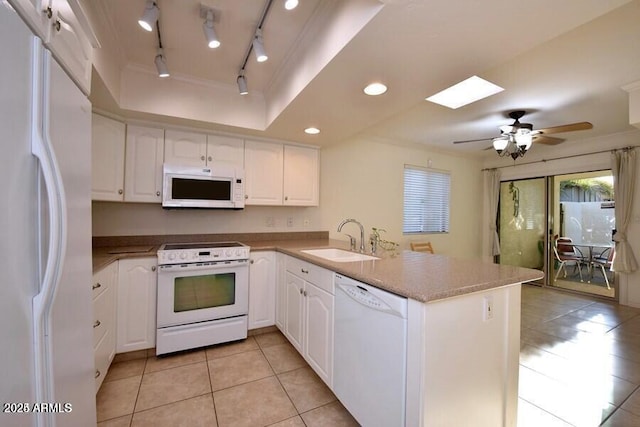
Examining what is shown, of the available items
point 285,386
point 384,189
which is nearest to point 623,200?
point 384,189

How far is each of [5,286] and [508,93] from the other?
11.8 ft

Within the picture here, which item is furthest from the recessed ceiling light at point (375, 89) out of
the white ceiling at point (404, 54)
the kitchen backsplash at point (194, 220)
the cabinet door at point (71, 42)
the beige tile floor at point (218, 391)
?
the beige tile floor at point (218, 391)

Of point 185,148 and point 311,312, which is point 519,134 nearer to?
point 311,312

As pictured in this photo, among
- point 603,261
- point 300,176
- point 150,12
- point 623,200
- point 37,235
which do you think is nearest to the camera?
point 37,235

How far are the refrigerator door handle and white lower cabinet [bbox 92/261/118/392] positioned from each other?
1040 mm

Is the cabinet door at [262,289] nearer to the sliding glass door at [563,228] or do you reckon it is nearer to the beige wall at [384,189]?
the beige wall at [384,189]

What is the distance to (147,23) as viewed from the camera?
148cm

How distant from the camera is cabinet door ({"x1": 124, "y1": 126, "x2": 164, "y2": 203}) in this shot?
97.7 inches

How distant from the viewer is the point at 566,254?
15.2 ft

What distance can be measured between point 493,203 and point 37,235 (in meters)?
6.16

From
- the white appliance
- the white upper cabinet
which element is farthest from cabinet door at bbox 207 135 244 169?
the white appliance

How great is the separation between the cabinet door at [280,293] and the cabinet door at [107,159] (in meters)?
1.55

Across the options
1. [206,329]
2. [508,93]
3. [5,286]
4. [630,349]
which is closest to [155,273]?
[206,329]

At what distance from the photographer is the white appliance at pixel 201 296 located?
2291 millimetres
